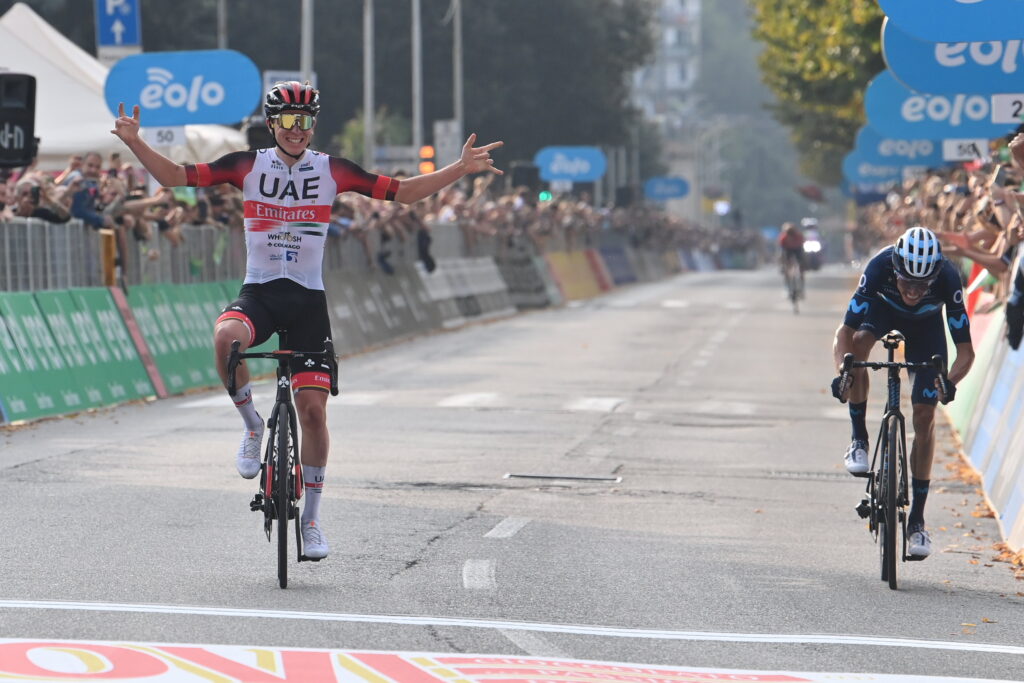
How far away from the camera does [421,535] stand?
36.8 feet

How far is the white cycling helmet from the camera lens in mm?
9953

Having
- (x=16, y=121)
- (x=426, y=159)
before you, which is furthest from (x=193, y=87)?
(x=426, y=159)

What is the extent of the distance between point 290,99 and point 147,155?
675mm

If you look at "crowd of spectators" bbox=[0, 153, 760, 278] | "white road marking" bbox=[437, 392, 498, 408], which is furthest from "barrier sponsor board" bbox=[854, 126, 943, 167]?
"white road marking" bbox=[437, 392, 498, 408]

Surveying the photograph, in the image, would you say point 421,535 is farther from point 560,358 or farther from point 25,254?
point 560,358

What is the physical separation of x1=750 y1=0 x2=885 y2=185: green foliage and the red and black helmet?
2416 cm

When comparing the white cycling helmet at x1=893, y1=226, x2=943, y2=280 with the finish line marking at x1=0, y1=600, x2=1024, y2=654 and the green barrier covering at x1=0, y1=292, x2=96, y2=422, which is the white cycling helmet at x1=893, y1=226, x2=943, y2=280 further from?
the green barrier covering at x1=0, y1=292, x2=96, y2=422

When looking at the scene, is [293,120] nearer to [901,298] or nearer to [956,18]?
[901,298]

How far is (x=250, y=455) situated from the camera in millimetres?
9664

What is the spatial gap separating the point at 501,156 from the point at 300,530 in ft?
207

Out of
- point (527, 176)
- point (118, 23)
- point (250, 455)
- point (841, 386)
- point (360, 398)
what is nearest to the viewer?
point (250, 455)

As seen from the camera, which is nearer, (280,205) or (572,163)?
(280,205)

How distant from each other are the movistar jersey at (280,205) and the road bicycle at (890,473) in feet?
8.73

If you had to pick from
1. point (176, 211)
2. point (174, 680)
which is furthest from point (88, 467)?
point (176, 211)
